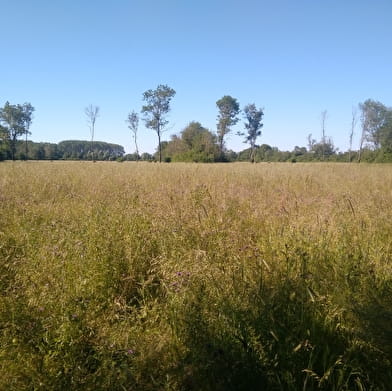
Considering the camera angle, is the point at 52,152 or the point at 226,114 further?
the point at 52,152

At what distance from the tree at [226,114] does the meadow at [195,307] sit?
52673 millimetres

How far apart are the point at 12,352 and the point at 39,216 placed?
2.62m

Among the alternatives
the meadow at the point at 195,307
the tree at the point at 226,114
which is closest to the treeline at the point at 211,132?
the tree at the point at 226,114

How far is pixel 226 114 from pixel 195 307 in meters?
57.0

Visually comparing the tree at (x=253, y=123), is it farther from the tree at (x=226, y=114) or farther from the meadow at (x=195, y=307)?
the meadow at (x=195, y=307)

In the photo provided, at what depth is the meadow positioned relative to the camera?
1.31m

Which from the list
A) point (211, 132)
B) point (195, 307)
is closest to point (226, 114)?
point (211, 132)

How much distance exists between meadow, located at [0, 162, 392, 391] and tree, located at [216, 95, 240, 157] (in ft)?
173

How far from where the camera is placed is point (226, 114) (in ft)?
179

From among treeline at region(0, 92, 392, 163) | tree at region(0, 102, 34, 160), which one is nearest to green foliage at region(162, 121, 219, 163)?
treeline at region(0, 92, 392, 163)

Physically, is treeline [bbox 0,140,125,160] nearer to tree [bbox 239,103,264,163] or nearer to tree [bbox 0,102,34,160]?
tree [bbox 0,102,34,160]

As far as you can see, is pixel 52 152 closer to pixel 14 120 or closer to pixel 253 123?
pixel 14 120

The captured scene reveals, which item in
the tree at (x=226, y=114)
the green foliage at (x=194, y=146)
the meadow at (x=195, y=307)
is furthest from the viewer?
the tree at (x=226, y=114)

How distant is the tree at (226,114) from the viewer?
54.1 m
